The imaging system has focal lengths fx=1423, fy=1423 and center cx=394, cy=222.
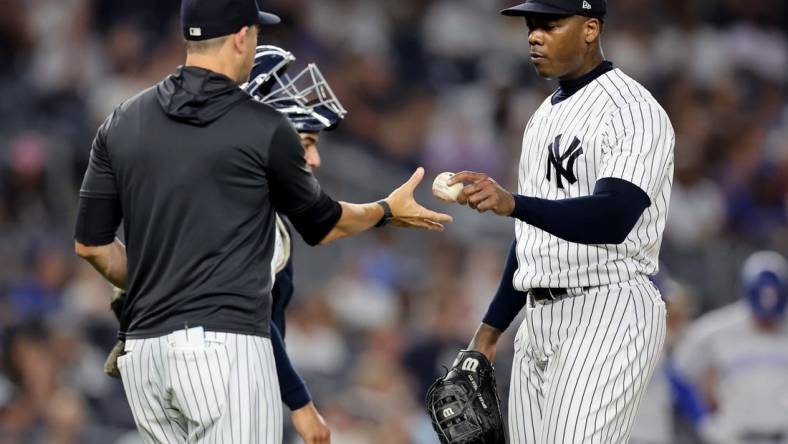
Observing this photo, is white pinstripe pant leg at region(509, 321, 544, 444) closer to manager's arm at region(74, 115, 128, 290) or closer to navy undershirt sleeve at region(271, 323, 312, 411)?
navy undershirt sleeve at region(271, 323, 312, 411)

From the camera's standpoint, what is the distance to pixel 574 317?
4004 millimetres

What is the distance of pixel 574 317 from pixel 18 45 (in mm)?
6300

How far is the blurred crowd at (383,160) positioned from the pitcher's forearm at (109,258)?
3.26 m

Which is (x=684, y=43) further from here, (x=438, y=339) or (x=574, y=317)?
(x=574, y=317)

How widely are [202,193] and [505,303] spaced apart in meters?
1.22

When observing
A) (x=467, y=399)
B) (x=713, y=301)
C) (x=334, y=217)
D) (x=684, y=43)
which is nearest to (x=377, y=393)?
(x=713, y=301)

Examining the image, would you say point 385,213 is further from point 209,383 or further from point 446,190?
point 209,383

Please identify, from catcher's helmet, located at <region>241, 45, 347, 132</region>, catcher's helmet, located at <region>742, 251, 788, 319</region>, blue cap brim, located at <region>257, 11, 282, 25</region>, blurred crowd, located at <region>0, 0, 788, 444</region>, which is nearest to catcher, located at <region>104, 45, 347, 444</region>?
catcher's helmet, located at <region>241, 45, 347, 132</region>

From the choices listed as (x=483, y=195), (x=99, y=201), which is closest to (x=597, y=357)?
(x=483, y=195)

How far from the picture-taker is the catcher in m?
4.32

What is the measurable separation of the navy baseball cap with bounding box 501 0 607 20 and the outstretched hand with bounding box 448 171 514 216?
599 millimetres

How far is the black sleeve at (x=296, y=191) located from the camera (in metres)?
3.53

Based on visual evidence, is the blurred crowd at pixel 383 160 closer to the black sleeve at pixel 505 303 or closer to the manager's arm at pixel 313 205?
the black sleeve at pixel 505 303

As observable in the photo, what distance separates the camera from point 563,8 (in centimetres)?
400
